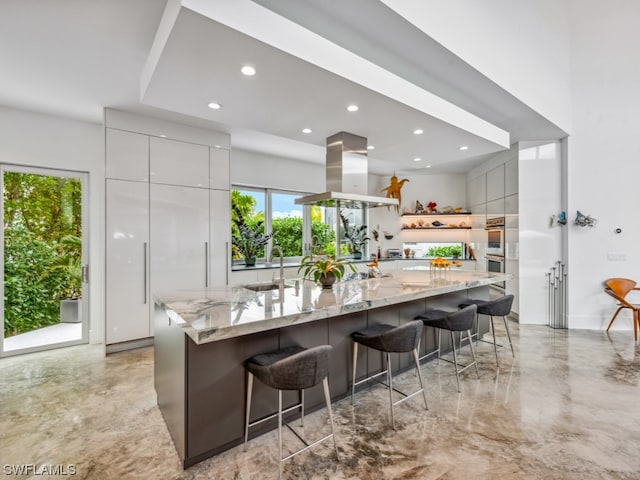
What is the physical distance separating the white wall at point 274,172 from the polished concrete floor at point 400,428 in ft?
10.4

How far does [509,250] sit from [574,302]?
3.67 ft

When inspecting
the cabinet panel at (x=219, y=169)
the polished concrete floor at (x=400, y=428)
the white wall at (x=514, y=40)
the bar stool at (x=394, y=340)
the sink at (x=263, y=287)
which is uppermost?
the white wall at (x=514, y=40)

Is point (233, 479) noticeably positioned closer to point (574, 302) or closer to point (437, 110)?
point (437, 110)

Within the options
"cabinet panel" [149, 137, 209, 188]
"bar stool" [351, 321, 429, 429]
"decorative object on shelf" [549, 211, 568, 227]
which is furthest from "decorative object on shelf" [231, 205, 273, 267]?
"decorative object on shelf" [549, 211, 568, 227]

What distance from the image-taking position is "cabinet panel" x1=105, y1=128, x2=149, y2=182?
3.67 meters

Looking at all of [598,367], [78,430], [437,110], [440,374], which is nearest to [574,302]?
[598,367]

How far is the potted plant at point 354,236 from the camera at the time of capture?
6.74 m

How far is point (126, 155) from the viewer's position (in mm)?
3756

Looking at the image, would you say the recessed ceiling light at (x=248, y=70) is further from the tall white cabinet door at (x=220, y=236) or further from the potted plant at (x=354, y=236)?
the potted plant at (x=354, y=236)

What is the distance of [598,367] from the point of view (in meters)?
3.26

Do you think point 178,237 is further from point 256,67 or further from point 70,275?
point 256,67

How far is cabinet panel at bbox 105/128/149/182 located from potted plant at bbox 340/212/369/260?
392cm

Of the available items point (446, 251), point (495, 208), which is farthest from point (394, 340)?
point (446, 251)

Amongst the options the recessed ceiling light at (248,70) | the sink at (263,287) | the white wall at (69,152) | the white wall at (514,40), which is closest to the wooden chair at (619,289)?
the white wall at (514,40)
